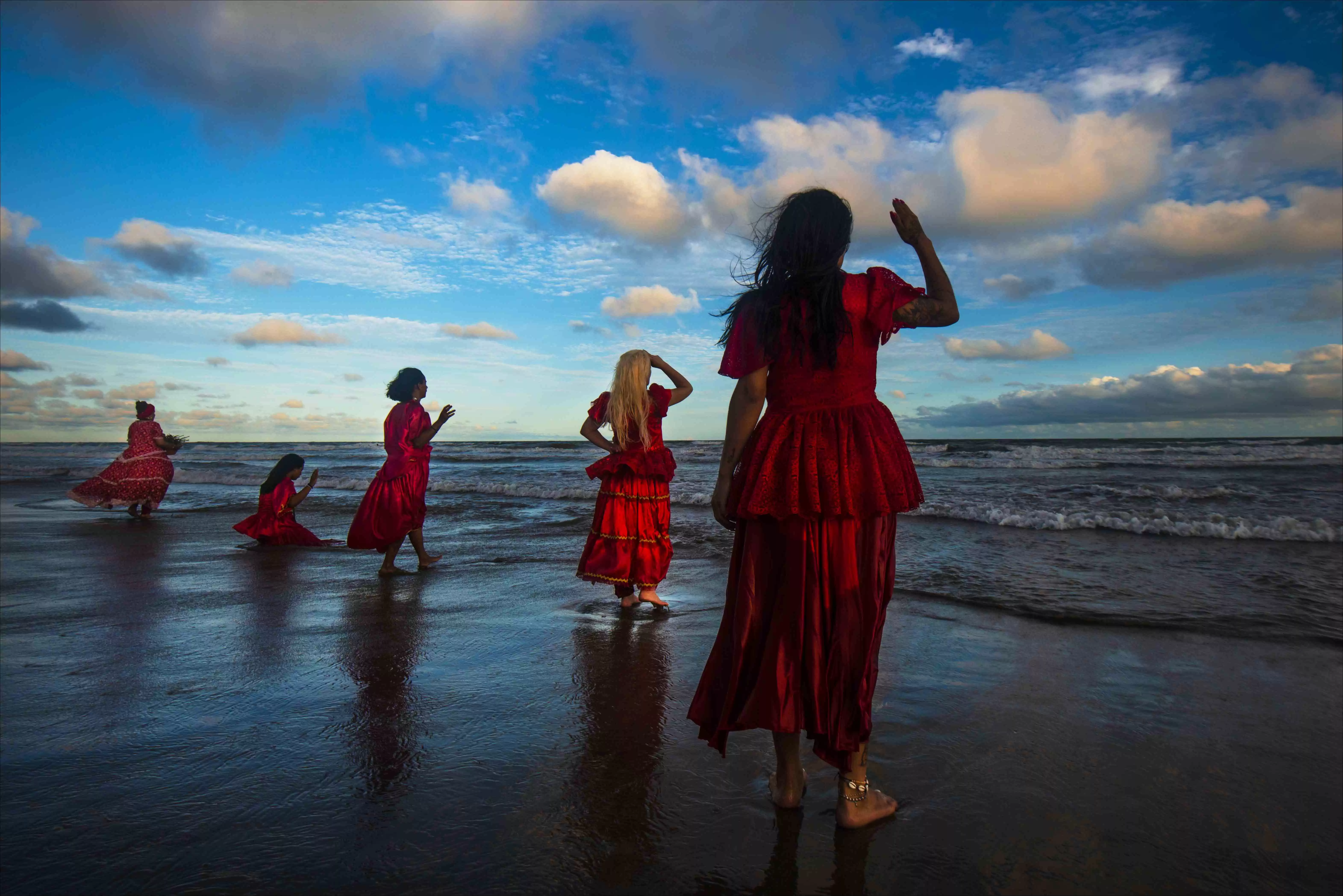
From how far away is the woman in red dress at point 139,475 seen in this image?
12.4 meters

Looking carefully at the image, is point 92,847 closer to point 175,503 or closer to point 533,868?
point 533,868

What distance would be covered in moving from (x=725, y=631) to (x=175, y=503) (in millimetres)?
16782

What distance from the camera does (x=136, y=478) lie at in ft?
41.0

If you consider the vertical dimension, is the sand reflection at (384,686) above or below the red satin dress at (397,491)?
below

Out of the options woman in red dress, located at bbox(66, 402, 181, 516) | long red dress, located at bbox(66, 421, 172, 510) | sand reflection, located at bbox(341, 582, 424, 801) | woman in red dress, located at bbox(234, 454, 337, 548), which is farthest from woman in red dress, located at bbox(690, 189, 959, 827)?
long red dress, located at bbox(66, 421, 172, 510)

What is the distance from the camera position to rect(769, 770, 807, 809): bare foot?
7.67ft

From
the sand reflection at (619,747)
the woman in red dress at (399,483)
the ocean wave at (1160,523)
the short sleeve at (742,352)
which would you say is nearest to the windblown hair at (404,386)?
the woman in red dress at (399,483)

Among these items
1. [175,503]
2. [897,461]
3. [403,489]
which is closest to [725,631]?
[897,461]

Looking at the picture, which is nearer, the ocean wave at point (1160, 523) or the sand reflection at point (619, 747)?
the sand reflection at point (619, 747)

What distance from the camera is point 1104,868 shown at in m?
2.02

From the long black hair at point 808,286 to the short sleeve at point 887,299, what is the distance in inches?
4.0

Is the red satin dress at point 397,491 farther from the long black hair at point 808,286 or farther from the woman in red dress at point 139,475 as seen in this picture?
the woman in red dress at point 139,475

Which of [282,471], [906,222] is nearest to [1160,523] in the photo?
[906,222]

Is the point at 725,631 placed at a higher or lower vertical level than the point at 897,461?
lower
